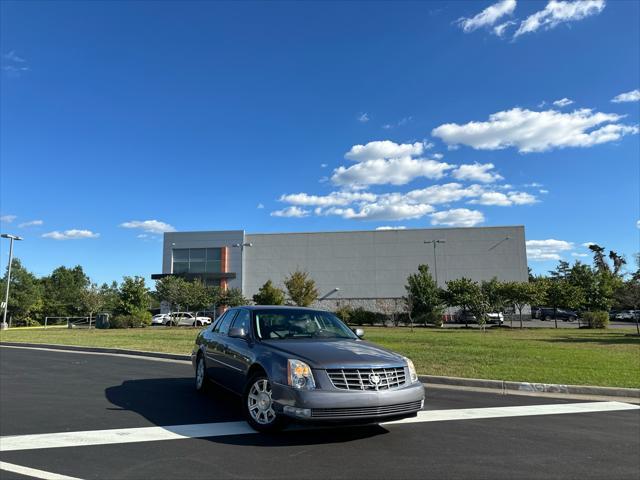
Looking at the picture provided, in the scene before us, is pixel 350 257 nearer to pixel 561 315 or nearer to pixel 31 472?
pixel 561 315

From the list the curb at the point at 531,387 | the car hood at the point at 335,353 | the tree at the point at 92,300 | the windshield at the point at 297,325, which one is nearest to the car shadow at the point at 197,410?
the car hood at the point at 335,353

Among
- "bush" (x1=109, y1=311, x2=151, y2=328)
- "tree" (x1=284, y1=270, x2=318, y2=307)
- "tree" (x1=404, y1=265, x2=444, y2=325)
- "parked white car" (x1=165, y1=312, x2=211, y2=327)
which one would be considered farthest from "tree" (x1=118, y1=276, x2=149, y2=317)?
"tree" (x1=404, y1=265, x2=444, y2=325)

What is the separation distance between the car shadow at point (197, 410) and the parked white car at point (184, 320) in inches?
1297

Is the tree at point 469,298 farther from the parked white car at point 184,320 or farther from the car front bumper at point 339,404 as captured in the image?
the car front bumper at point 339,404

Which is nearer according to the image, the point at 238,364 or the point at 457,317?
the point at 238,364

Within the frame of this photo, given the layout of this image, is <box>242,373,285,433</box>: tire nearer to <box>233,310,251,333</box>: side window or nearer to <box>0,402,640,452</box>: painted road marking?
<box>0,402,640,452</box>: painted road marking

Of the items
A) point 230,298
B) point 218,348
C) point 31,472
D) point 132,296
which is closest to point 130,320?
point 132,296

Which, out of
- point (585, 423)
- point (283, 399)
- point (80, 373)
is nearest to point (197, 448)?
point (283, 399)

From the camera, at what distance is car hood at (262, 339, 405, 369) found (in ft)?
16.9

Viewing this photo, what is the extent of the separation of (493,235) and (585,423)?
169 ft

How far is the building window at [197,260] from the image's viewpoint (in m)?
61.0

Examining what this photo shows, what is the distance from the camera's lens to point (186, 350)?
49.4ft

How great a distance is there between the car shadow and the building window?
171 ft

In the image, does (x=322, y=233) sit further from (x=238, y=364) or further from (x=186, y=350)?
(x=238, y=364)
